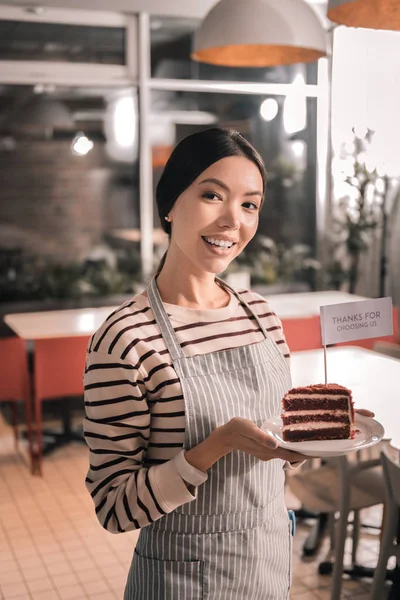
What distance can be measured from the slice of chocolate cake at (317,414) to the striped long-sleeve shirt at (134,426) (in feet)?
0.99

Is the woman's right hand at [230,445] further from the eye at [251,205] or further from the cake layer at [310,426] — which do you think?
the eye at [251,205]

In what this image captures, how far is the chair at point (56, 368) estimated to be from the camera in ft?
15.4

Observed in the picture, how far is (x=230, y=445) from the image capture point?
4.43 ft

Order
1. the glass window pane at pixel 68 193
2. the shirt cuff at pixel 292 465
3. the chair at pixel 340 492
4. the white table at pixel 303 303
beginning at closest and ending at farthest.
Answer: the shirt cuff at pixel 292 465 < the chair at pixel 340 492 < the white table at pixel 303 303 < the glass window pane at pixel 68 193

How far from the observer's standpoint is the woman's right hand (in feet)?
4.33

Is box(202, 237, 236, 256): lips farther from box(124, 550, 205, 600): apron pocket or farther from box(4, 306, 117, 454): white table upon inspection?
box(4, 306, 117, 454): white table

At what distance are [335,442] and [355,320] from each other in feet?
0.93

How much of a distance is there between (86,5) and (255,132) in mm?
2035

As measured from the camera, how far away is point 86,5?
6352mm

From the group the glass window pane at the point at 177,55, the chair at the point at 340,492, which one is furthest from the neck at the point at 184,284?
the glass window pane at the point at 177,55

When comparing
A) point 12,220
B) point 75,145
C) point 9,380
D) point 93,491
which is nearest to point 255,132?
point 75,145

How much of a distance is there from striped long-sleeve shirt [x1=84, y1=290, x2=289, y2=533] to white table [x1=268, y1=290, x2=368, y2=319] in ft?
12.2

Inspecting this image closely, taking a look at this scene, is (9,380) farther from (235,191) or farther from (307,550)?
(235,191)

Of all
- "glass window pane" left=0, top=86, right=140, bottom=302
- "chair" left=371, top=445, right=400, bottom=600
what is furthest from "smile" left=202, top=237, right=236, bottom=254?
"glass window pane" left=0, top=86, right=140, bottom=302
